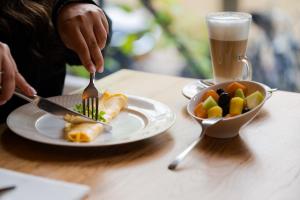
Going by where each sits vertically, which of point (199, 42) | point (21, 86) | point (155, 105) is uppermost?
point (21, 86)

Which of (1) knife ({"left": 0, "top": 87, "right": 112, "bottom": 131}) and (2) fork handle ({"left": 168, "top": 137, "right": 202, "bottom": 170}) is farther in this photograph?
(1) knife ({"left": 0, "top": 87, "right": 112, "bottom": 131})

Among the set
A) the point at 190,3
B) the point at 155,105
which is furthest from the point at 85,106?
the point at 190,3

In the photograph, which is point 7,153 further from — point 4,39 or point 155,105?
point 4,39

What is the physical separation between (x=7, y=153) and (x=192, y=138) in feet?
1.22

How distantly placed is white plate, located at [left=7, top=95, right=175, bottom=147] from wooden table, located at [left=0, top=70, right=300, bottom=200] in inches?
1.0

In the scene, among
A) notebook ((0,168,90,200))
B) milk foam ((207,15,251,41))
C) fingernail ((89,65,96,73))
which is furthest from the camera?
milk foam ((207,15,251,41))

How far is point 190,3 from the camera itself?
2500 millimetres

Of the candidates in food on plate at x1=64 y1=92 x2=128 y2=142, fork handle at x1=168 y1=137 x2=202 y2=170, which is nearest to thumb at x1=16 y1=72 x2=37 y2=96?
food on plate at x1=64 y1=92 x2=128 y2=142

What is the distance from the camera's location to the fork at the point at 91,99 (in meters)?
1.08

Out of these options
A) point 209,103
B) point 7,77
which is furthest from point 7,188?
point 209,103

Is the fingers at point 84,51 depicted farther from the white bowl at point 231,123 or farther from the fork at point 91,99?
the white bowl at point 231,123

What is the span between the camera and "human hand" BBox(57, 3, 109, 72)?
112 cm

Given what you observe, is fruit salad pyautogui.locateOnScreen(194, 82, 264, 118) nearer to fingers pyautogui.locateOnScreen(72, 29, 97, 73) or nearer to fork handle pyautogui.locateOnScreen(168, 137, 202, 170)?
fork handle pyautogui.locateOnScreen(168, 137, 202, 170)

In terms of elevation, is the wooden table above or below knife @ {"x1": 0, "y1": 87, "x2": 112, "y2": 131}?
below
